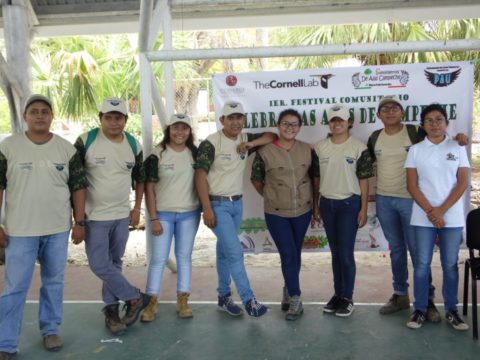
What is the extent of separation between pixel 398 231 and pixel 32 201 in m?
2.88

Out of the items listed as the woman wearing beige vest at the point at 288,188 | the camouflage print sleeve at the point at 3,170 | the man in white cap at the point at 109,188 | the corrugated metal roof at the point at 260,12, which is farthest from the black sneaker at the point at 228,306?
the corrugated metal roof at the point at 260,12

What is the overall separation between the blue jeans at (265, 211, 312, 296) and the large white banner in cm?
79

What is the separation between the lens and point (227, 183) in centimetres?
432

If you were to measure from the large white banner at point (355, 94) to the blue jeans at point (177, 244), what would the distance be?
870 mm

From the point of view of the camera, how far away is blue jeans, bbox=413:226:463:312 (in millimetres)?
3990

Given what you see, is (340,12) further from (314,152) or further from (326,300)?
(326,300)

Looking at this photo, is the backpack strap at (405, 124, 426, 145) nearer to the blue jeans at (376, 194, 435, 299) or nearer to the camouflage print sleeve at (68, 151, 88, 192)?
the blue jeans at (376, 194, 435, 299)

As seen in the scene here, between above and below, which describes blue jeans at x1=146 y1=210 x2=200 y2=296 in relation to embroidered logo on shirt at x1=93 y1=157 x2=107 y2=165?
below

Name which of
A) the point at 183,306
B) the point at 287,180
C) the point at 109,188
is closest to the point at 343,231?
the point at 287,180

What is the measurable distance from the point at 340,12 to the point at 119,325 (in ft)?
14.5

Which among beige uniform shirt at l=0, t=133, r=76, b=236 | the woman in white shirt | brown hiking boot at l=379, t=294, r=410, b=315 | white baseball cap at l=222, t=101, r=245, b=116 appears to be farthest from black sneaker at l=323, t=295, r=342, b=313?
beige uniform shirt at l=0, t=133, r=76, b=236

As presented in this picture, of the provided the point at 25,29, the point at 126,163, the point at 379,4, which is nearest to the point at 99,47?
the point at 25,29

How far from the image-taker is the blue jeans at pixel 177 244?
437 centimetres

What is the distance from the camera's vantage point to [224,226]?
4.33 meters
